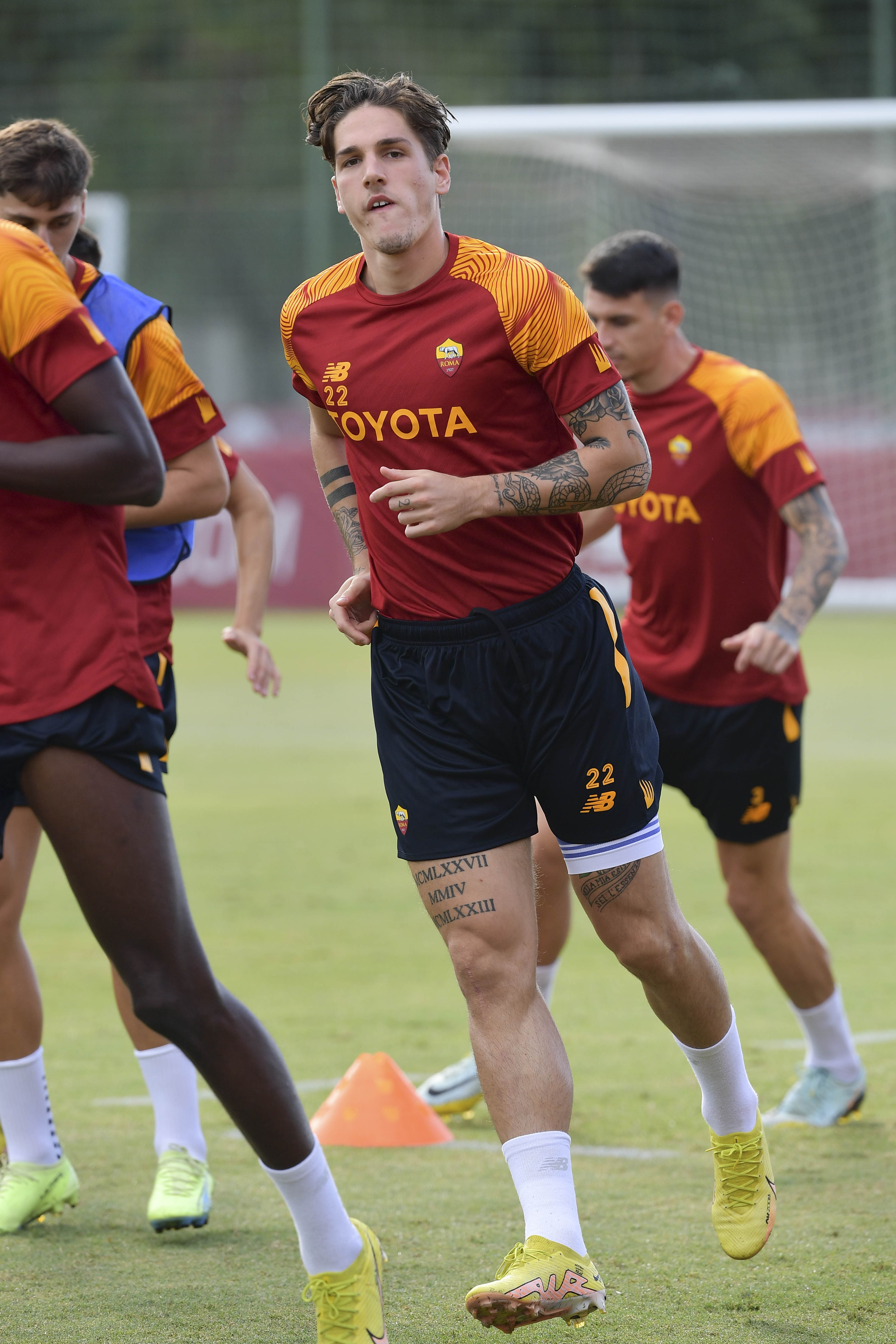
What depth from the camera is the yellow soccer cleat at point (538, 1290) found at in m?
3.20

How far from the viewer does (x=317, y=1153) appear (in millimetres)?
3615

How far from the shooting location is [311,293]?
Result: 3922 millimetres

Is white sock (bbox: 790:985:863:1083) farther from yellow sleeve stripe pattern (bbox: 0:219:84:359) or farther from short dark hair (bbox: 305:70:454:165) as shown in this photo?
yellow sleeve stripe pattern (bbox: 0:219:84:359)

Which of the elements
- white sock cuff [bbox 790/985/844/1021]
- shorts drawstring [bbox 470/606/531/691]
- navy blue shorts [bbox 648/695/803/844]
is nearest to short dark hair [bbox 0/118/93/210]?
shorts drawstring [bbox 470/606/531/691]

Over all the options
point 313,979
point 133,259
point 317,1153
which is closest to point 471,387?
point 317,1153

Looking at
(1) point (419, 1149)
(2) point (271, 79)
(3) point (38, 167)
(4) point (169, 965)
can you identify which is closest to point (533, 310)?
(3) point (38, 167)

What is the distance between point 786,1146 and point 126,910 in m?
2.45

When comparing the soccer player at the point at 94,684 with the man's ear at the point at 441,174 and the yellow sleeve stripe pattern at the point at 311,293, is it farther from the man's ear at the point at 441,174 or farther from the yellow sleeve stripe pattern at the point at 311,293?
the man's ear at the point at 441,174

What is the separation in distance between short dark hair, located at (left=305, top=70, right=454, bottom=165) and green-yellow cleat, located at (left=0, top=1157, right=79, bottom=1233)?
2.47 meters

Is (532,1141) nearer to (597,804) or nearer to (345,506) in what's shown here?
(597,804)

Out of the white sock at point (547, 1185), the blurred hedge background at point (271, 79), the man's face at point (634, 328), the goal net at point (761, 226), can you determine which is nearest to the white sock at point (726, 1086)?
the white sock at point (547, 1185)

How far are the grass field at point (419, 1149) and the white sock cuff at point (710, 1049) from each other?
0.46 m

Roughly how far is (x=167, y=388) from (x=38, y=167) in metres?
0.59

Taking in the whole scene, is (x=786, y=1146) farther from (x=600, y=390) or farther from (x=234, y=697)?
(x=234, y=697)
